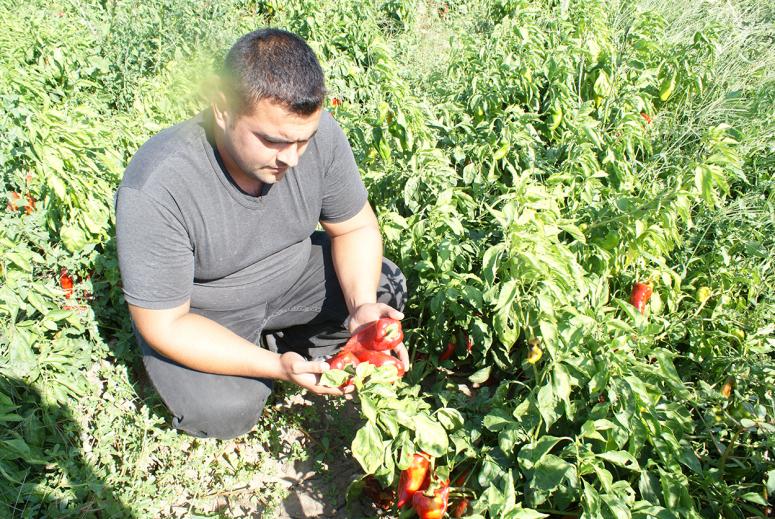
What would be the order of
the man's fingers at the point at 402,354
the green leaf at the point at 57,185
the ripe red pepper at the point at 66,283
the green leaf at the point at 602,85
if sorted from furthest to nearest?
the green leaf at the point at 602,85 < the ripe red pepper at the point at 66,283 < the green leaf at the point at 57,185 < the man's fingers at the point at 402,354

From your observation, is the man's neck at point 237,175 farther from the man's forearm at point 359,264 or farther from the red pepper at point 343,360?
the red pepper at point 343,360

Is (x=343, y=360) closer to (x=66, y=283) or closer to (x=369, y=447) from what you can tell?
(x=369, y=447)

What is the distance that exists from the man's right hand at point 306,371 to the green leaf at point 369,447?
15cm

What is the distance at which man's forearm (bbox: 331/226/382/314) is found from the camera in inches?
88.2

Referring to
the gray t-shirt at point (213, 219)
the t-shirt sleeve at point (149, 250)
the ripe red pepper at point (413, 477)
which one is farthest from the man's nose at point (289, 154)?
the ripe red pepper at point (413, 477)

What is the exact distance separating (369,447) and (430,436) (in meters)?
0.18

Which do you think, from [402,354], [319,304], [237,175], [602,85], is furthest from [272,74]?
[602,85]

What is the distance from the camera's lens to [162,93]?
3246 mm

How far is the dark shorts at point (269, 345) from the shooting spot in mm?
2051

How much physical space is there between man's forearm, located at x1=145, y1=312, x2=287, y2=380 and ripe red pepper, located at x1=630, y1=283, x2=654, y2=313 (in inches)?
54.2

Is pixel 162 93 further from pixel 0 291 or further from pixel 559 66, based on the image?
pixel 559 66

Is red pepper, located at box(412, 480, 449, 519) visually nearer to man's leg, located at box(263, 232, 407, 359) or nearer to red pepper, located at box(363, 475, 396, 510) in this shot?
red pepper, located at box(363, 475, 396, 510)

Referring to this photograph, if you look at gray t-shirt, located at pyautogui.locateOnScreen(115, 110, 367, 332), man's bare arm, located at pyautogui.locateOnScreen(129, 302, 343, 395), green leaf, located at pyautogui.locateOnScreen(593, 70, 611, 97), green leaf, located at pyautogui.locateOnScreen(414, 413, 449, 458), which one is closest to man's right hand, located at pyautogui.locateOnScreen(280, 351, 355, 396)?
man's bare arm, located at pyautogui.locateOnScreen(129, 302, 343, 395)

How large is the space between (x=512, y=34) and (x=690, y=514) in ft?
9.04
